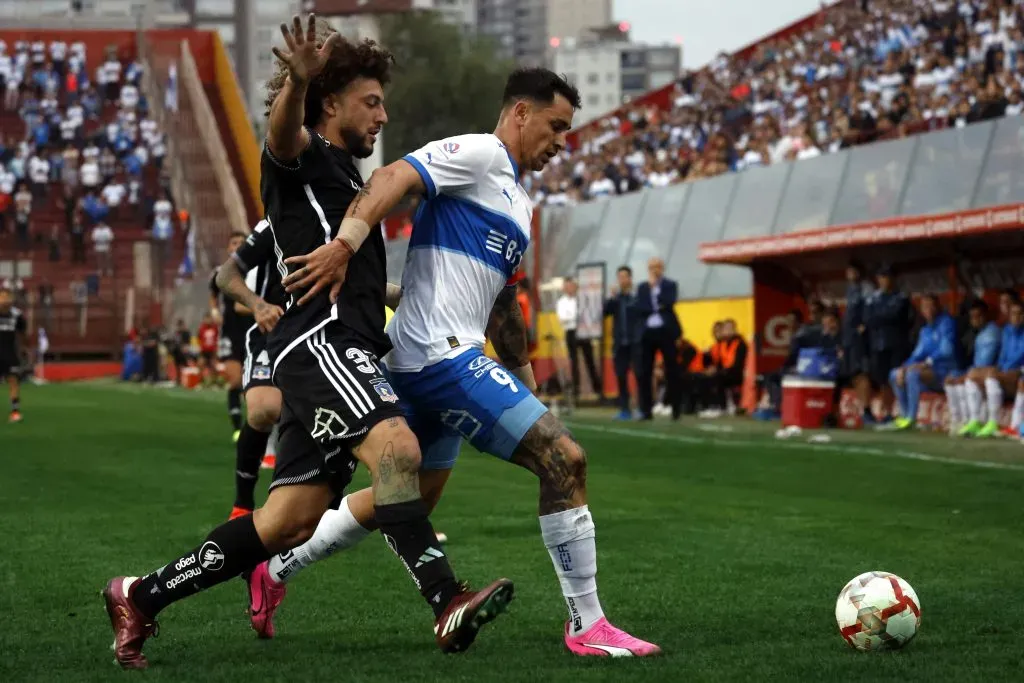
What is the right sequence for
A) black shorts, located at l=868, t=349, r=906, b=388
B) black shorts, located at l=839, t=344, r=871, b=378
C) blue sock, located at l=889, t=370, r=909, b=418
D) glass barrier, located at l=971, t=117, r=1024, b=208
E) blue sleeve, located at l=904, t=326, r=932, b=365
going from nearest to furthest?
blue sleeve, located at l=904, t=326, r=932, b=365
glass barrier, located at l=971, t=117, r=1024, b=208
blue sock, located at l=889, t=370, r=909, b=418
black shorts, located at l=868, t=349, r=906, b=388
black shorts, located at l=839, t=344, r=871, b=378

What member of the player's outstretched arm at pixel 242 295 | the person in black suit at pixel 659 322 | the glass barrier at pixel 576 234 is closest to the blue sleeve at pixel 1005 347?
the person in black suit at pixel 659 322

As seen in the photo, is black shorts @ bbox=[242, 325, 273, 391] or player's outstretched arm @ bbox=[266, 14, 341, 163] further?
black shorts @ bbox=[242, 325, 273, 391]

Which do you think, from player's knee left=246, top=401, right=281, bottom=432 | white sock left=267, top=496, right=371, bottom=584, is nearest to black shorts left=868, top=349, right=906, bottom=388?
player's knee left=246, top=401, right=281, bottom=432

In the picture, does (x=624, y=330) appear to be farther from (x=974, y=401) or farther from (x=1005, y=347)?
(x=1005, y=347)

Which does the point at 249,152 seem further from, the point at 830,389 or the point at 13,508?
the point at 13,508

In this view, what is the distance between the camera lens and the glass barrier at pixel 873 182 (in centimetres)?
2169

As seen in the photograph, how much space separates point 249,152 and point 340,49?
1897 inches

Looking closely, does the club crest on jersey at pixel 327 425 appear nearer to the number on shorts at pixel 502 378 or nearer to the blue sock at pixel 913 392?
the number on shorts at pixel 502 378

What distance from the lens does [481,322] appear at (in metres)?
5.94

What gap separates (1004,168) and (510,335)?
14.8 m

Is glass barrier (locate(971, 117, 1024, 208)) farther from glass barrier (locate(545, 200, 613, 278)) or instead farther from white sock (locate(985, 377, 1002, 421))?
glass barrier (locate(545, 200, 613, 278))

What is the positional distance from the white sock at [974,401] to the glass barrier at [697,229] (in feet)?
26.7

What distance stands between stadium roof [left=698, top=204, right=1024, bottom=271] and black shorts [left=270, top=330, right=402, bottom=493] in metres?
13.6

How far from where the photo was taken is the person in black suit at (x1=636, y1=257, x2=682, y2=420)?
22.2 m
